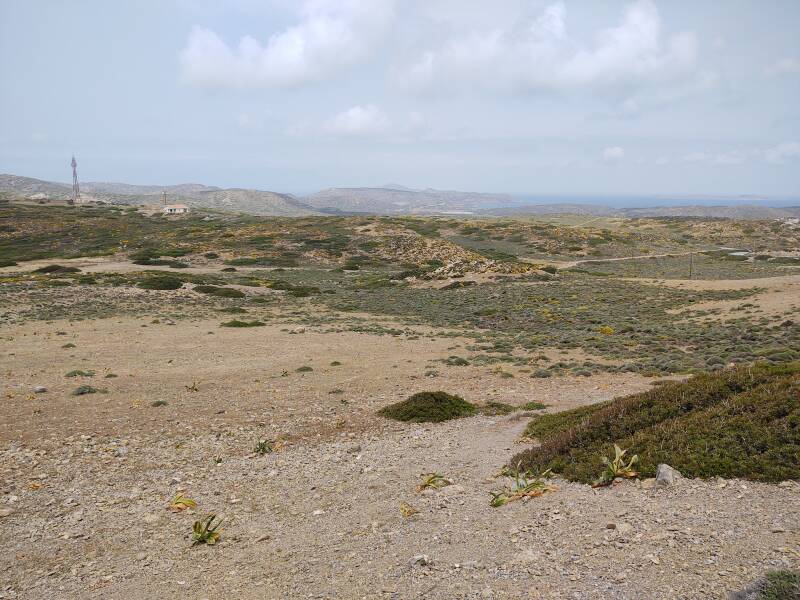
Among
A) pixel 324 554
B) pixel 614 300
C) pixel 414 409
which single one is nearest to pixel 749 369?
pixel 414 409

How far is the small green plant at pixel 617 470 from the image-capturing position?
330 inches

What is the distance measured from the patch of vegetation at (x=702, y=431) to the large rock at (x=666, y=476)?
16 centimetres

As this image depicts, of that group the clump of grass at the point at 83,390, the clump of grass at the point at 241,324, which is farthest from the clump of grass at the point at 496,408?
the clump of grass at the point at 241,324

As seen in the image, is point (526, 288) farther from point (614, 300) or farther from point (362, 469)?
point (362, 469)

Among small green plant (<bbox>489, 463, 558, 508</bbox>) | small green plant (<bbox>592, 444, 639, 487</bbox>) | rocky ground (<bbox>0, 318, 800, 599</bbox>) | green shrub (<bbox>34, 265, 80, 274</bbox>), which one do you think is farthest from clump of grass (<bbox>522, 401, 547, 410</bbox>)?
green shrub (<bbox>34, 265, 80, 274</bbox>)

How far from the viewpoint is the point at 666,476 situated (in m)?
7.93

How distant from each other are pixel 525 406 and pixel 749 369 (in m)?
5.98

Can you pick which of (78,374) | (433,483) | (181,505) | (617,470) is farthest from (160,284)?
(617,470)

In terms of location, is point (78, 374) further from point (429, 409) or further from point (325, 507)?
point (325, 507)

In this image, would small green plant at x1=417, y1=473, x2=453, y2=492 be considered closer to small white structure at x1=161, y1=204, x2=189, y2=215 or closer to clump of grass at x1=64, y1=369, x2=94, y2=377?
clump of grass at x1=64, y1=369, x2=94, y2=377

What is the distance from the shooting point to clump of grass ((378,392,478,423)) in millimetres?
14219

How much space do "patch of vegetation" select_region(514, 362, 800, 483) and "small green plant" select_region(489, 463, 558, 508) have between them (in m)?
0.37

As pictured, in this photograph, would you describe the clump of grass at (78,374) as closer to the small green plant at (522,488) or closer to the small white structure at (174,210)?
the small green plant at (522,488)

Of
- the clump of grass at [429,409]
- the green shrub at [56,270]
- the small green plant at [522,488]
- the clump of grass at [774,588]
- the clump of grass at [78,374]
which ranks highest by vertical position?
the clump of grass at [774,588]
